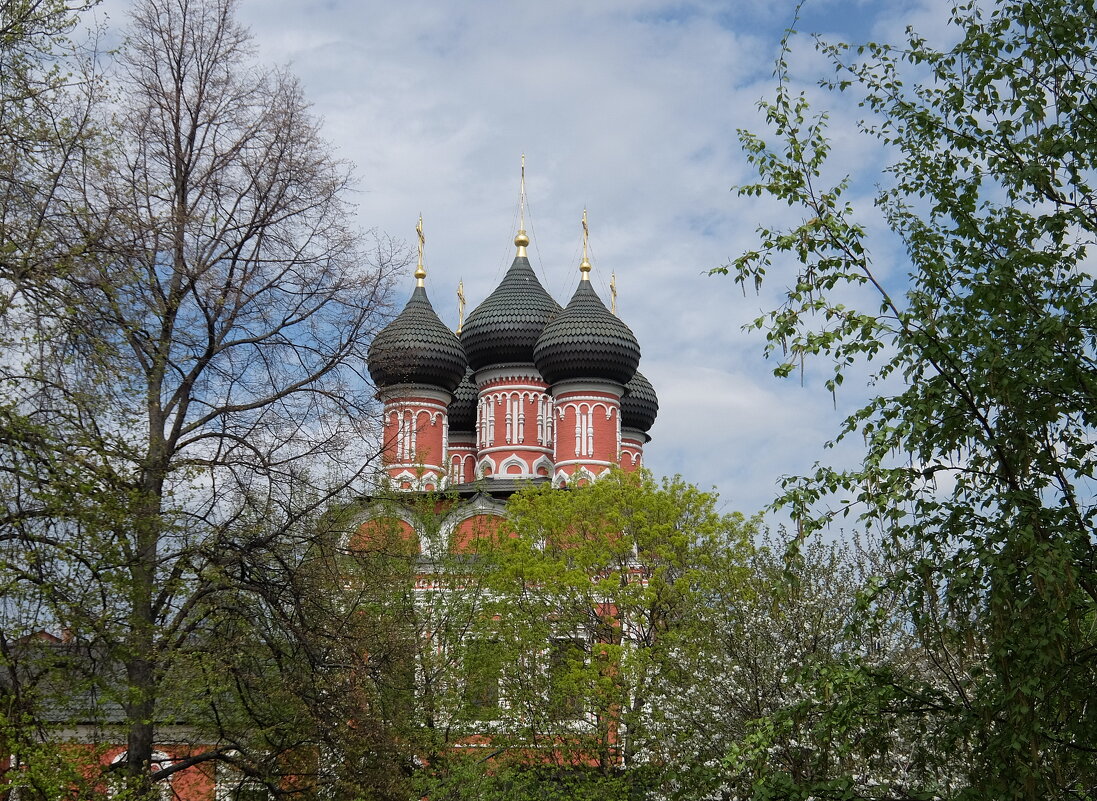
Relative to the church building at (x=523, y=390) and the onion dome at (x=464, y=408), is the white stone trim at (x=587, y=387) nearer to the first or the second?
the church building at (x=523, y=390)

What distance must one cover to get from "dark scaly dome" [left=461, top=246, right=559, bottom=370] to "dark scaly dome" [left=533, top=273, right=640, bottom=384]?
1936 millimetres

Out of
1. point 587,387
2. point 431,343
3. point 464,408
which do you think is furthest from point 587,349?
point 464,408

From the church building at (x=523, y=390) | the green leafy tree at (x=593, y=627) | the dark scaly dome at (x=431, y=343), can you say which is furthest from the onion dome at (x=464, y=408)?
the green leafy tree at (x=593, y=627)

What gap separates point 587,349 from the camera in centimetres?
3269

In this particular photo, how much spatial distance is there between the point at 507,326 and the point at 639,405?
5.28 metres

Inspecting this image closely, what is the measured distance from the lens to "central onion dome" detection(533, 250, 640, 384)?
3278cm

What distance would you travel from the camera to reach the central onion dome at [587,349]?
32.8m

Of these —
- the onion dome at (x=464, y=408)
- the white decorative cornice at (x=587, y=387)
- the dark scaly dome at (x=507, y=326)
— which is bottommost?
the white decorative cornice at (x=587, y=387)

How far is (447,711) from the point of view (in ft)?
66.6

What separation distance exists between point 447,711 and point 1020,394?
15042 millimetres

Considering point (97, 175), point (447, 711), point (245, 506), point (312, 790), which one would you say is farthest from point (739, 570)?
point (97, 175)

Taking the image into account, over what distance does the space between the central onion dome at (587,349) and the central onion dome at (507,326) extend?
1.93 meters

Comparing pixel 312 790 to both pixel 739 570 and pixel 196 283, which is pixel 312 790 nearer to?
pixel 196 283

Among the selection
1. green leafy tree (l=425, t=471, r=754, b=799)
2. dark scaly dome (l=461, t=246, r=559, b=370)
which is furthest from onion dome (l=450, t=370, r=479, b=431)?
green leafy tree (l=425, t=471, r=754, b=799)
